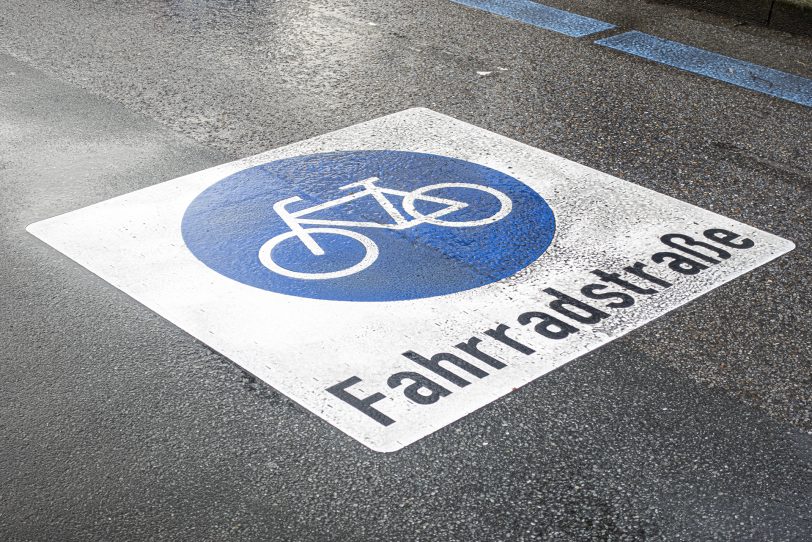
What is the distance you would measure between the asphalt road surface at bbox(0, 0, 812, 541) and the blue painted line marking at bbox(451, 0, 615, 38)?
122 cm

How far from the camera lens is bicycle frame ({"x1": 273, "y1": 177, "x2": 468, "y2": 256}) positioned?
5109 millimetres

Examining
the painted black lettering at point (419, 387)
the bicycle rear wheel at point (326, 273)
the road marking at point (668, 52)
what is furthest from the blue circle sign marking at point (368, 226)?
the road marking at point (668, 52)

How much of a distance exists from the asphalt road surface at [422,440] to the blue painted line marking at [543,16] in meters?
1.22

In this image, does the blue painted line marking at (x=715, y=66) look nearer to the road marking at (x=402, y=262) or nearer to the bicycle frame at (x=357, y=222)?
the road marking at (x=402, y=262)

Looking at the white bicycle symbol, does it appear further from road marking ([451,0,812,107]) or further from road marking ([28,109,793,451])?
road marking ([451,0,812,107])

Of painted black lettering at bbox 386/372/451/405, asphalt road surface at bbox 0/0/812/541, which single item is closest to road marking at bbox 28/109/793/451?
painted black lettering at bbox 386/372/451/405

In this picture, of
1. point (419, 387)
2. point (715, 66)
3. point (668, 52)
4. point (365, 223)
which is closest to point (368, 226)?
point (365, 223)

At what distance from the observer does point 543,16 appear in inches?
351

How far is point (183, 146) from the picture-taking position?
20.2ft

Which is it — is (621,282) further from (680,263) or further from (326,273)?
(326,273)

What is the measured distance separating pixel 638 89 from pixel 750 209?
204 centimetres

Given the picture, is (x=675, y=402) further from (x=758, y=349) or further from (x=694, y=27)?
(x=694, y=27)

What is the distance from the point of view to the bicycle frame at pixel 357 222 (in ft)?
16.8

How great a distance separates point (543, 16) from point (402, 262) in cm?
479
